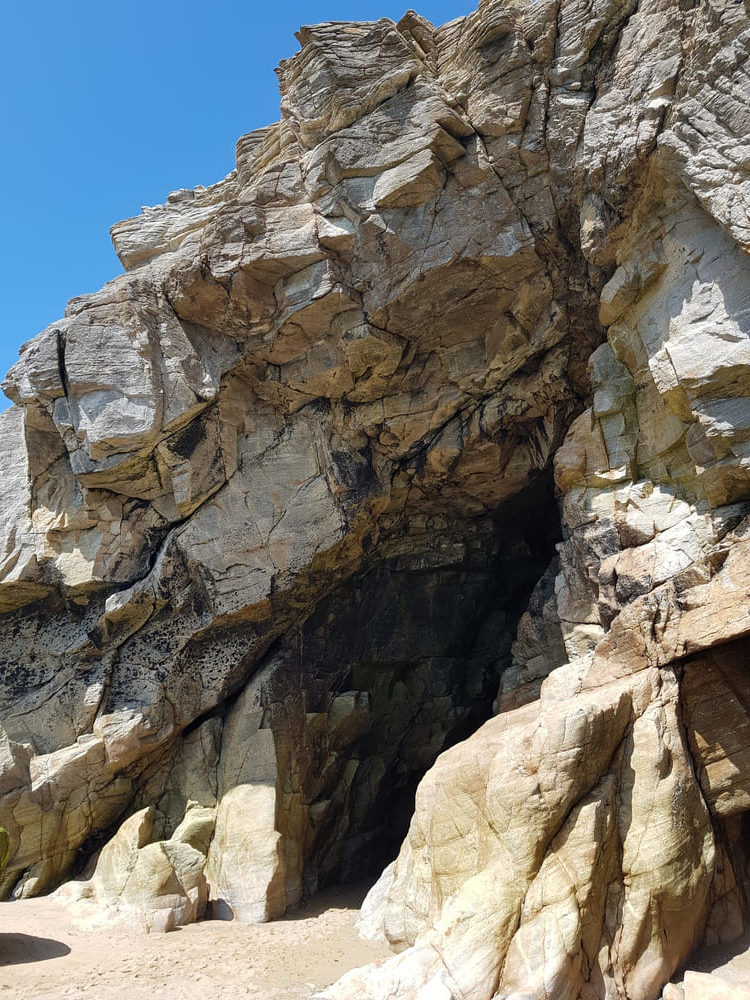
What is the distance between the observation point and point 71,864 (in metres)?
15.3

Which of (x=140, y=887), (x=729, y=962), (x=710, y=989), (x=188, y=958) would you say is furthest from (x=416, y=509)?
(x=710, y=989)

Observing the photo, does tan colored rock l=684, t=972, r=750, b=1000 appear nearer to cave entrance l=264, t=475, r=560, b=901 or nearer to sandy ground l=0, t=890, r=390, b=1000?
sandy ground l=0, t=890, r=390, b=1000

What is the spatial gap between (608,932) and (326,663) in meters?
9.28

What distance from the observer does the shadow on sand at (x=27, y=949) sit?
11125mm

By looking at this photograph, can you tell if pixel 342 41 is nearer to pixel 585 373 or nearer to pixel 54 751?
pixel 585 373

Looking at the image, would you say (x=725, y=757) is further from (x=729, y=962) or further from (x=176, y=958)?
(x=176, y=958)

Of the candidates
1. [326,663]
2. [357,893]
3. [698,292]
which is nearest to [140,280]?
[326,663]

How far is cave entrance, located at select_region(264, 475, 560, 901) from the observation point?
1655cm

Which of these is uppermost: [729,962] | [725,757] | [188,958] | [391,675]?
[391,675]

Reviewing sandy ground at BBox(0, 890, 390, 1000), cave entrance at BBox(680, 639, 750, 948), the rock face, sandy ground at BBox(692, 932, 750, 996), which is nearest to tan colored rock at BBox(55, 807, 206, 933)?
the rock face

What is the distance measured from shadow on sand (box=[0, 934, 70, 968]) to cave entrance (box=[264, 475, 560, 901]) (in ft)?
15.7

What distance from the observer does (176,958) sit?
11297 mm

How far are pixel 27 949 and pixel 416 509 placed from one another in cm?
1113

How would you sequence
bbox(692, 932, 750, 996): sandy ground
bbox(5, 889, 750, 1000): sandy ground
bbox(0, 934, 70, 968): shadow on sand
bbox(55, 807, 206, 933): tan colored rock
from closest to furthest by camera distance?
bbox(692, 932, 750, 996): sandy ground, bbox(5, 889, 750, 1000): sandy ground, bbox(0, 934, 70, 968): shadow on sand, bbox(55, 807, 206, 933): tan colored rock
